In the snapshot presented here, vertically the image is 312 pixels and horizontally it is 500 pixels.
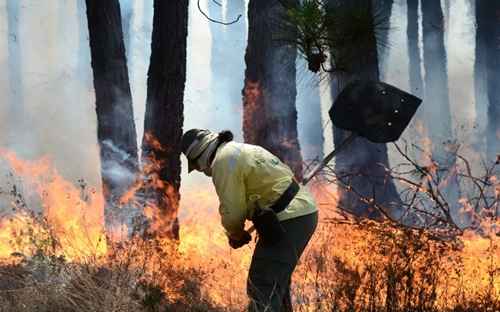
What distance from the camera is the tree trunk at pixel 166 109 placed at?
699 cm

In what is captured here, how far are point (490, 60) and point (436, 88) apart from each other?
69cm

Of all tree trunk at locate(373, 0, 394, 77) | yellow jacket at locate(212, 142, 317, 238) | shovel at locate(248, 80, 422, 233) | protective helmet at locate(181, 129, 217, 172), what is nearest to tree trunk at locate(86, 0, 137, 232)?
shovel at locate(248, 80, 422, 233)

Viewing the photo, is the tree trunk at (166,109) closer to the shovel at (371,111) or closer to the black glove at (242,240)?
the shovel at (371,111)

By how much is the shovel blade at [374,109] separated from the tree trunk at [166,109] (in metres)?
1.63

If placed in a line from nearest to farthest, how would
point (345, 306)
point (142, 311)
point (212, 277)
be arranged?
point (345, 306), point (142, 311), point (212, 277)

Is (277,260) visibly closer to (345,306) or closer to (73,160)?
(345,306)

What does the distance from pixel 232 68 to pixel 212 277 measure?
8.37 ft

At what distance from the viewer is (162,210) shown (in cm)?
695

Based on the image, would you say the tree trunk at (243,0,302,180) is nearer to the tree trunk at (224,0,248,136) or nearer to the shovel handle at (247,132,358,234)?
the tree trunk at (224,0,248,136)

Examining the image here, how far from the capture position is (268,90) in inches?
287

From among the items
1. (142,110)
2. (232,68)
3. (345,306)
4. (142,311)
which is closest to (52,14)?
(142,110)

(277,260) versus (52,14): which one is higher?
(52,14)

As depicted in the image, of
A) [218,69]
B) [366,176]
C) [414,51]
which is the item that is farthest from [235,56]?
[414,51]

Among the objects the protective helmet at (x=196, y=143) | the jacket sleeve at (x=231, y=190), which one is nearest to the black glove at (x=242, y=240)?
the jacket sleeve at (x=231, y=190)
